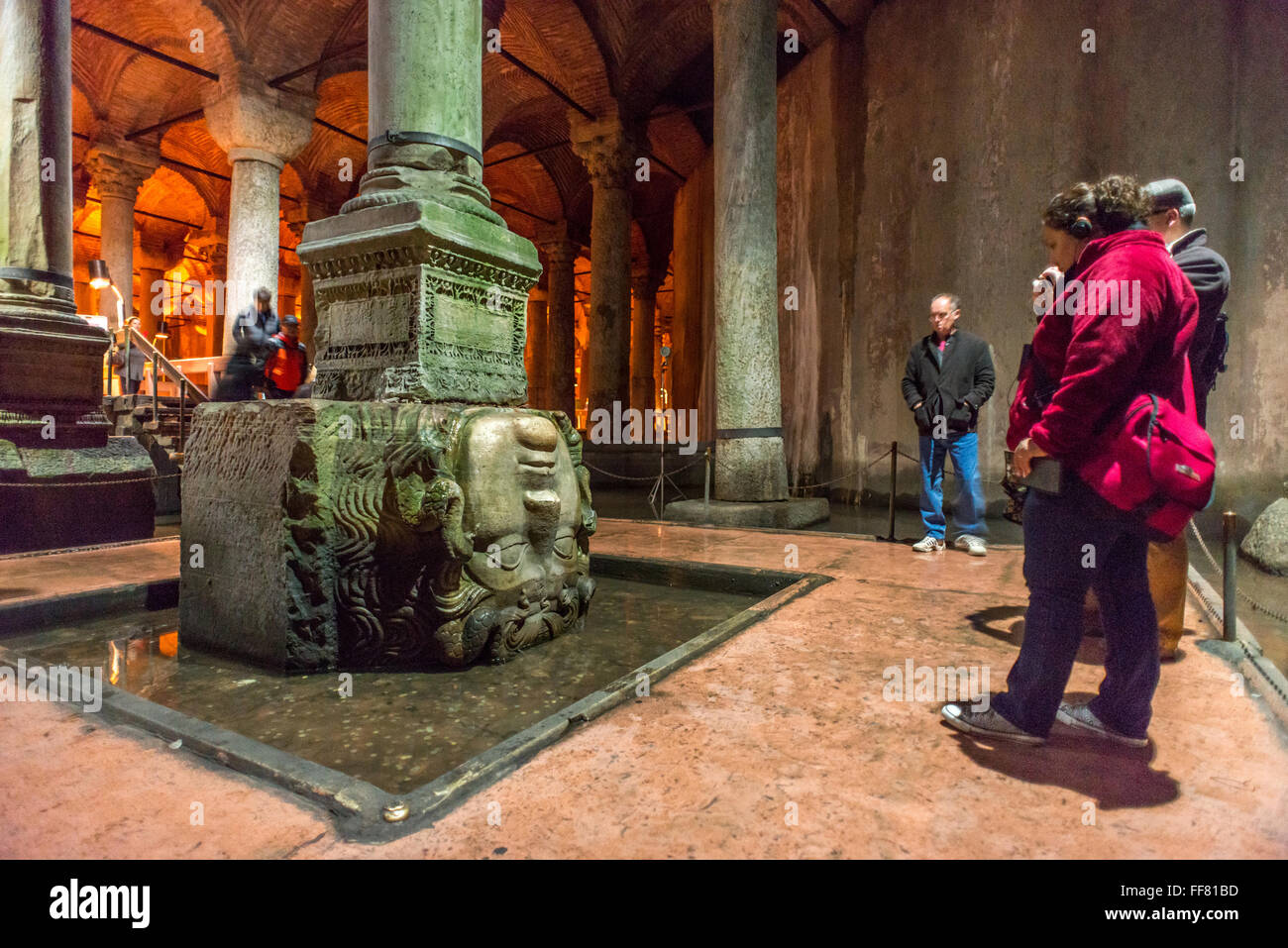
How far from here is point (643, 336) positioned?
20.3 metres

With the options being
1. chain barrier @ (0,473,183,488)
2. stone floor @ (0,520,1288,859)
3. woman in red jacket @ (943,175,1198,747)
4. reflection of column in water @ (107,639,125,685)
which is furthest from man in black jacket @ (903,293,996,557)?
chain barrier @ (0,473,183,488)

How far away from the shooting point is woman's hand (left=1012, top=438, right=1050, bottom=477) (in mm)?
1714

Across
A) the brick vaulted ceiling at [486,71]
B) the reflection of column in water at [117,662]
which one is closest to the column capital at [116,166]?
the brick vaulted ceiling at [486,71]

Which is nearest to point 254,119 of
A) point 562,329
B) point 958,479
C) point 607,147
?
point 607,147

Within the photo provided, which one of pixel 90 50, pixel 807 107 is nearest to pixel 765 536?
pixel 807 107

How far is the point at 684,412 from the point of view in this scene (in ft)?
44.9

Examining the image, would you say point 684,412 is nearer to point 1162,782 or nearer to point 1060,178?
point 1060,178

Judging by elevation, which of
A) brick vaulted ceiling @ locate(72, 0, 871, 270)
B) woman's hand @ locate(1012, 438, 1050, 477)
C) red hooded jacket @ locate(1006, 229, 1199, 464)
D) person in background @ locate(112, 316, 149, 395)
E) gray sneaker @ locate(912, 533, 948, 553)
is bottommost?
gray sneaker @ locate(912, 533, 948, 553)

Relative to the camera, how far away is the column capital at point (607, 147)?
1169 cm

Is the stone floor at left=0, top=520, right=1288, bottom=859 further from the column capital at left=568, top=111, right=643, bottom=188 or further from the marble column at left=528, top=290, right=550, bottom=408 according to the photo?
the marble column at left=528, top=290, right=550, bottom=408

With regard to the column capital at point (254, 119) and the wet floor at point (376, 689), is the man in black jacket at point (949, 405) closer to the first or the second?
the wet floor at point (376, 689)

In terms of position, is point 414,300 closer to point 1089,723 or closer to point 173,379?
point 1089,723

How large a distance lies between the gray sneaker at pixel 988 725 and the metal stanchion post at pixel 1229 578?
4.27ft

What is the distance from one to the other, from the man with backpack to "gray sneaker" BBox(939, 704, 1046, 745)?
2.76 feet
